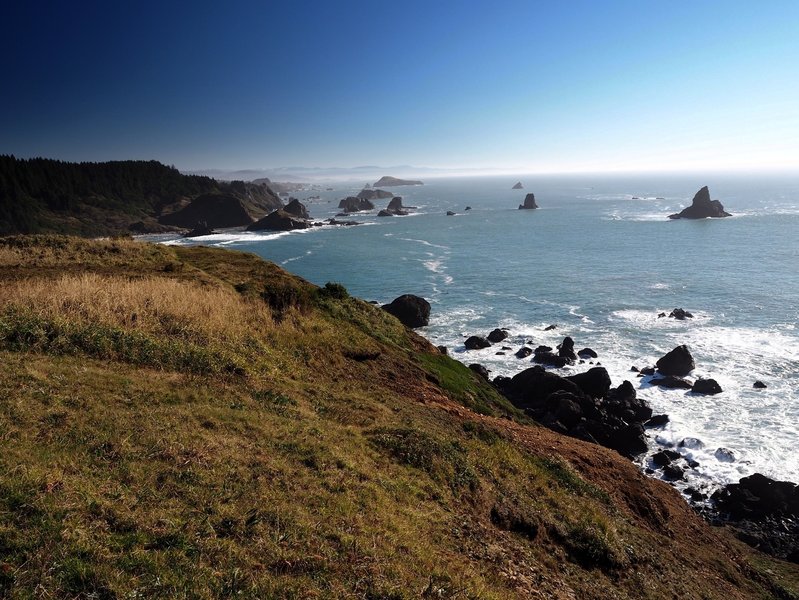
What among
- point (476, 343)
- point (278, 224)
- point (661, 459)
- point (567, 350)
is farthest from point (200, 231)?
point (661, 459)

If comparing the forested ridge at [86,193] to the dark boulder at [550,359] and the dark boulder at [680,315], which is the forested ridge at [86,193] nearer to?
the dark boulder at [550,359]

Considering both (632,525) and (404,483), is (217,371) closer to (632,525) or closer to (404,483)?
(404,483)

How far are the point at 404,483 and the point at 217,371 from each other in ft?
22.1

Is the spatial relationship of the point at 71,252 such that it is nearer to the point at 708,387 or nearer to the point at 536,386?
the point at 536,386

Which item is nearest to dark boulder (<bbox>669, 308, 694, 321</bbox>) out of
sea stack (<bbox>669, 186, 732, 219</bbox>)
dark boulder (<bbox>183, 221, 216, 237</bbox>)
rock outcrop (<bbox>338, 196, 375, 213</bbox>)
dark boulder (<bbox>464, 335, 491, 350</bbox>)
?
dark boulder (<bbox>464, 335, 491, 350</bbox>)

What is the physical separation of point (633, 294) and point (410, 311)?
29675 millimetres

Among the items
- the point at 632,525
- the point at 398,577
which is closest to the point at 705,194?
the point at 632,525

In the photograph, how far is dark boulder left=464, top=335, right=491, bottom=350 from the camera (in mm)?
41750

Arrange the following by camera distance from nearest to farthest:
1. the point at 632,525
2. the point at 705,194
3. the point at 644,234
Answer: the point at 632,525 → the point at 644,234 → the point at 705,194

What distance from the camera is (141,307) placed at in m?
15.8

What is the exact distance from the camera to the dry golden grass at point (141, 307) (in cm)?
1434

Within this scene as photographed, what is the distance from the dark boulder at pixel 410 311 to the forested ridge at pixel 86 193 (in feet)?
332

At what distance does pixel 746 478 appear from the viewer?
23.2 m

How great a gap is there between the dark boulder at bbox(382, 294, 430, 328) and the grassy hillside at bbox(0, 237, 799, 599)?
26.2 meters
